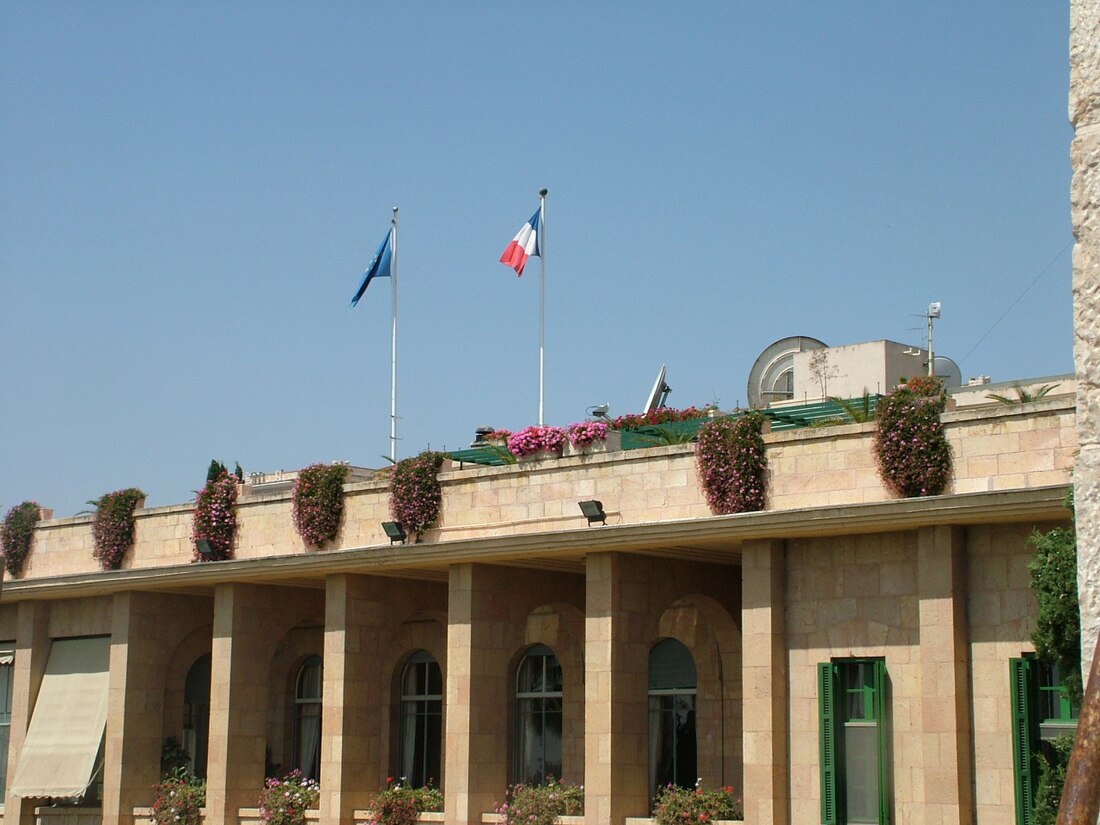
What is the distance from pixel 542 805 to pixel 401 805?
2991mm

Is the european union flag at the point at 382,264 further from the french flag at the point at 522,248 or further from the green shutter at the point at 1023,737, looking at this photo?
the green shutter at the point at 1023,737

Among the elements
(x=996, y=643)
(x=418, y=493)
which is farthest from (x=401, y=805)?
(x=996, y=643)

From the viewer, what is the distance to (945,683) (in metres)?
19.3

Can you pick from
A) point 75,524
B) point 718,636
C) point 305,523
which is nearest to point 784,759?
point 718,636

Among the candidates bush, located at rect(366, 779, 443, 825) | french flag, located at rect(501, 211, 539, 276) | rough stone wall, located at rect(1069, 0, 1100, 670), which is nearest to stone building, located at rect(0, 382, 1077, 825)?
bush, located at rect(366, 779, 443, 825)

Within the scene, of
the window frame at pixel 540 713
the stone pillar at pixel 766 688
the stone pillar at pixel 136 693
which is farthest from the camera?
the stone pillar at pixel 136 693

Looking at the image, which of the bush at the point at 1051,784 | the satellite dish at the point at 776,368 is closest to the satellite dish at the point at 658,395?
the satellite dish at the point at 776,368

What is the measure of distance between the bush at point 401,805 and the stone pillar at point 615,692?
12.2 feet

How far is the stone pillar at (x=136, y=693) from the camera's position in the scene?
98.4 ft

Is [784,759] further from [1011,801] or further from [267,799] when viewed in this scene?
[267,799]

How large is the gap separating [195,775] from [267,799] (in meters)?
4.96

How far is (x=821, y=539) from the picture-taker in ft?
69.7

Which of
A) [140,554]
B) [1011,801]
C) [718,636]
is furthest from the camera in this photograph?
[140,554]

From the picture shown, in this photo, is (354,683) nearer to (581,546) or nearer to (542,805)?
(542,805)
